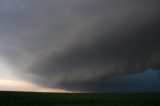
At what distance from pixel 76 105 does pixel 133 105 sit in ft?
39.6

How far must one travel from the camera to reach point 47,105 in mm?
56406

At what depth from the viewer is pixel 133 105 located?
173 feet

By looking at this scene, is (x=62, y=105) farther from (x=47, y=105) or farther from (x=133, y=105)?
(x=133, y=105)

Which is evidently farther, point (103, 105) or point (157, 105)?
point (103, 105)

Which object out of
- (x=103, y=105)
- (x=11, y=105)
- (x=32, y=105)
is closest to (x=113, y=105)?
(x=103, y=105)

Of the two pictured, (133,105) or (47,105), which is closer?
(133,105)

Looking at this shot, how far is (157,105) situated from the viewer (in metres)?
52.8

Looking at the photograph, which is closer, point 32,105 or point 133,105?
point 133,105

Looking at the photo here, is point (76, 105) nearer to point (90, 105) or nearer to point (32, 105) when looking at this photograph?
point (90, 105)

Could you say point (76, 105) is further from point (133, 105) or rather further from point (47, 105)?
point (133, 105)

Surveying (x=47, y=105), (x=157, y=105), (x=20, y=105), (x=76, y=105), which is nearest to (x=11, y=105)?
(x=20, y=105)

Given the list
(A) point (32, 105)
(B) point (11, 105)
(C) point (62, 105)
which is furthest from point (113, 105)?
(B) point (11, 105)

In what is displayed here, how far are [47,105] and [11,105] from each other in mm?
7595

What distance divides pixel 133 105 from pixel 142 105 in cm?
202
